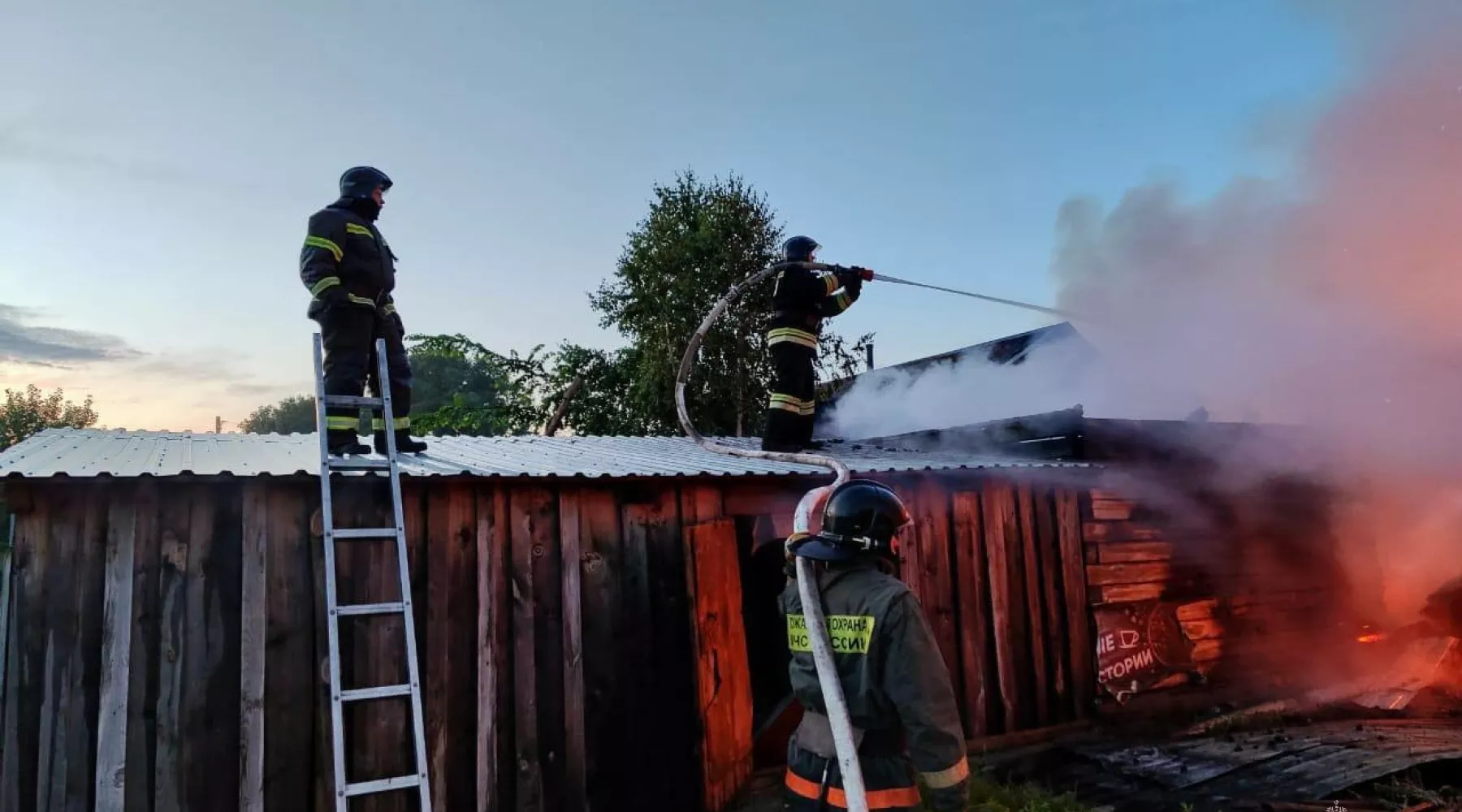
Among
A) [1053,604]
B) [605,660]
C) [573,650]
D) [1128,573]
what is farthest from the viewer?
[1128,573]

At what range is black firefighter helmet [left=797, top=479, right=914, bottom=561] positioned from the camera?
3.62 m

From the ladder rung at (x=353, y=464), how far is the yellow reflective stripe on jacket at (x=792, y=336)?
3808 millimetres

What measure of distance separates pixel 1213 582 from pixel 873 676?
8.17 m

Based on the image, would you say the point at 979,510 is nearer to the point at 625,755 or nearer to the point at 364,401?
the point at 625,755

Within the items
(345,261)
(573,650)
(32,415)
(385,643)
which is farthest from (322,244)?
(32,415)

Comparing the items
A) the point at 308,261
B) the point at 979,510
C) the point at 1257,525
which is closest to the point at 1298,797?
the point at 979,510

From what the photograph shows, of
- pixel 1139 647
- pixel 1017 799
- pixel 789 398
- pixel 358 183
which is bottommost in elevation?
pixel 1017 799

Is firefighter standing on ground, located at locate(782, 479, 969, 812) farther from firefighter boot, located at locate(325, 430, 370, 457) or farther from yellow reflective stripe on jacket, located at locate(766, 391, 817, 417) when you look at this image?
yellow reflective stripe on jacket, located at locate(766, 391, 817, 417)

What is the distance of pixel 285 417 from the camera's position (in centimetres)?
5903

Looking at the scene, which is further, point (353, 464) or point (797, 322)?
point (797, 322)

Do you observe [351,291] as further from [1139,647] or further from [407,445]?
[1139,647]

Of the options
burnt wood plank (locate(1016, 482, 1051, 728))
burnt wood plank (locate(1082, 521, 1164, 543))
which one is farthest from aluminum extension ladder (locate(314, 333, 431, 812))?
burnt wood plank (locate(1082, 521, 1164, 543))

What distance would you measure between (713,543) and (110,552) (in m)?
4.03

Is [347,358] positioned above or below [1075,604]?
above
